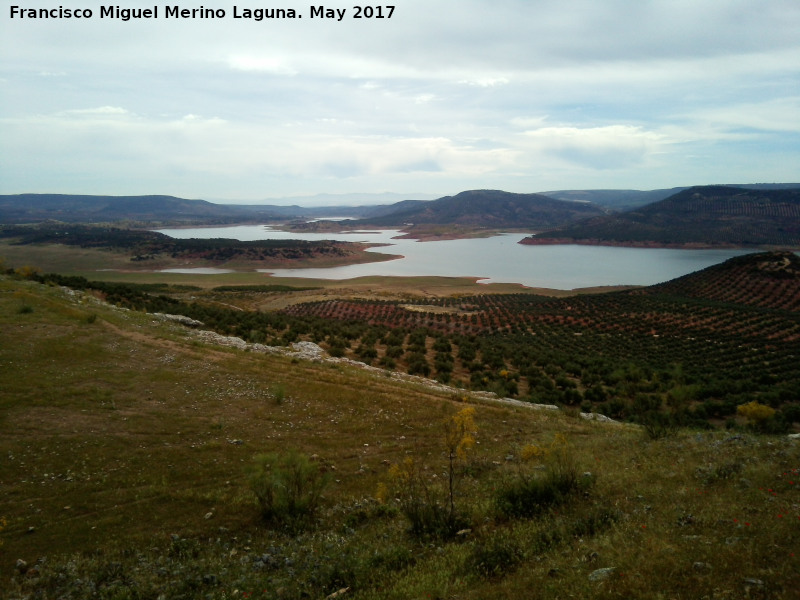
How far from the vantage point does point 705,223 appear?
139500 millimetres

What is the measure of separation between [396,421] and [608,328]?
92.2ft

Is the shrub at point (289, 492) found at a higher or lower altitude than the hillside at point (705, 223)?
lower

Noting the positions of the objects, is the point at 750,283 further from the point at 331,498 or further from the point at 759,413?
the point at 331,498

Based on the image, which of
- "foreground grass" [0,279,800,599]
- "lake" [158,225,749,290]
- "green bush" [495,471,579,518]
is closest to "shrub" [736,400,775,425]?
"foreground grass" [0,279,800,599]

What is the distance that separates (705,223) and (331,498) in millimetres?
166471

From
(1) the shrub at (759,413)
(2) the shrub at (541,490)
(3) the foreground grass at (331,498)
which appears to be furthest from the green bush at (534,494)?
(1) the shrub at (759,413)

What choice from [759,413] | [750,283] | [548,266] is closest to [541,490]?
[759,413]

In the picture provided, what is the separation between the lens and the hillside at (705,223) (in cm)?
11800

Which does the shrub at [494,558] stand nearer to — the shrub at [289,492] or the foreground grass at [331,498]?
the foreground grass at [331,498]

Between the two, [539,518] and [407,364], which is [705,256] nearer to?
[407,364]

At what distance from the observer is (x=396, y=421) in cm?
1098

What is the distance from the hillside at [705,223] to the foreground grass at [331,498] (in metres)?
131

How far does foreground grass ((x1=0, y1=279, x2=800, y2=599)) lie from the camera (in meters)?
4.61

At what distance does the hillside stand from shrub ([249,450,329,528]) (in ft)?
444
